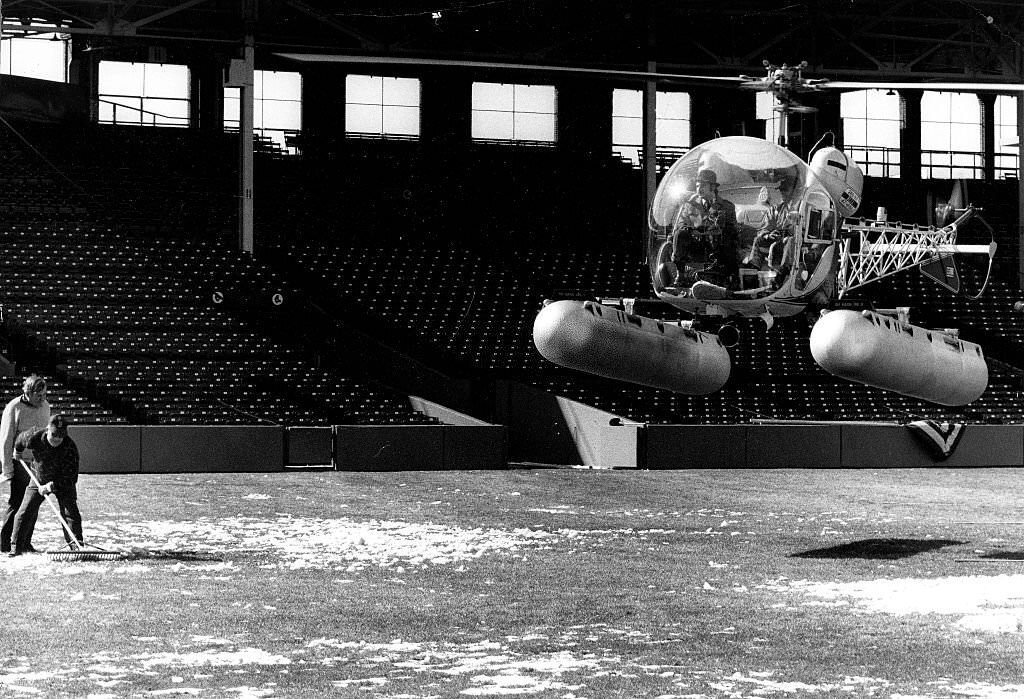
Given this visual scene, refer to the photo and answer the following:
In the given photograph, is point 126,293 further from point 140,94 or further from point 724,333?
point 724,333

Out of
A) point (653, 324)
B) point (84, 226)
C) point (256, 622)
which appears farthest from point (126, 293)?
point (256, 622)

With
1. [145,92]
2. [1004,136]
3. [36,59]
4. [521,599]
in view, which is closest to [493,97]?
[145,92]

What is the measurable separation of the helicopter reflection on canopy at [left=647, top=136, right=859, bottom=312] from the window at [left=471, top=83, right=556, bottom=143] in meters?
31.3

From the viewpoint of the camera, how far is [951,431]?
1183 inches

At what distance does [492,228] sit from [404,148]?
4.57 m

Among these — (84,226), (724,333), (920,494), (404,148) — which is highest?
(404,148)

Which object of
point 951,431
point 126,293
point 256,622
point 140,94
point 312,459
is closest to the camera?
point 256,622

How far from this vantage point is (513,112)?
152 ft

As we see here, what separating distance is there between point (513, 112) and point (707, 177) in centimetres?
3238

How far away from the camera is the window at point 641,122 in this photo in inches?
1855

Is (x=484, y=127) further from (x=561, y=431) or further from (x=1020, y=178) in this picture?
(x=561, y=431)

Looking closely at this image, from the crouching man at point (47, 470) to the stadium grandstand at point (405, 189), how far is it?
14545 mm

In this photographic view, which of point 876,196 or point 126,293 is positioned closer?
point 126,293

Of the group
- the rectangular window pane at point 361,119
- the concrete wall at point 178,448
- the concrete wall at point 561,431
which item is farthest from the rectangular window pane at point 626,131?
the concrete wall at point 178,448
